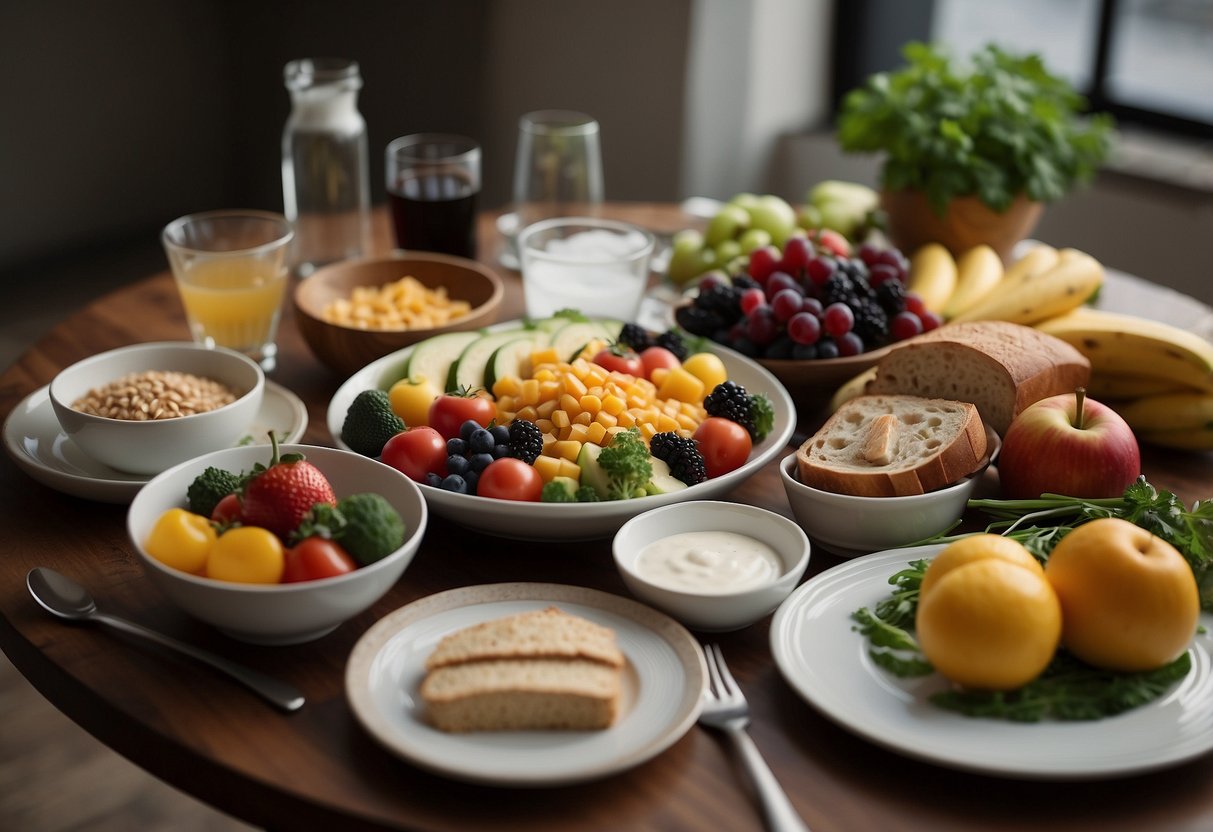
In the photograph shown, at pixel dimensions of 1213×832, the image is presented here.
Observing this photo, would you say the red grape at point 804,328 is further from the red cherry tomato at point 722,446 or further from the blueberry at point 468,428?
the blueberry at point 468,428

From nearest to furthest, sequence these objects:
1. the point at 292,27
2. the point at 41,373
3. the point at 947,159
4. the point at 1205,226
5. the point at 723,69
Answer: the point at 41,373 < the point at 947,159 < the point at 1205,226 < the point at 723,69 < the point at 292,27

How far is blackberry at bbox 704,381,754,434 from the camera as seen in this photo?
1646mm

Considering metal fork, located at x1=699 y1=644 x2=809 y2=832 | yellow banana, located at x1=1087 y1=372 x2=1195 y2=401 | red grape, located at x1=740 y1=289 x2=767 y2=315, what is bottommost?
metal fork, located at x1=699 y1=644 x2=809 y2=832

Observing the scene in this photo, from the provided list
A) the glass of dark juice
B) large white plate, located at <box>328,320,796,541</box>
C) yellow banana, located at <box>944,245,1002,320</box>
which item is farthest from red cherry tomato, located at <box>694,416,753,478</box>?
the glass of dark juice

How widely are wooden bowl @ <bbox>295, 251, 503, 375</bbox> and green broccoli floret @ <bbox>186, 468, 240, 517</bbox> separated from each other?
1.87ft

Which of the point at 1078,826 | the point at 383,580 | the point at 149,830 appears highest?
the point at 383,580

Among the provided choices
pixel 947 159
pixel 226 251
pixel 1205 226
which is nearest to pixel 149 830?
pixel 226 251

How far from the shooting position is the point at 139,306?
236 cm

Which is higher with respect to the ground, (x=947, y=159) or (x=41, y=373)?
(x=947, y=159)

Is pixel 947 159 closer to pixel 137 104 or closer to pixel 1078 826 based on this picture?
pixel 1078 826

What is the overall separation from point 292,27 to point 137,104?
2.66 ft

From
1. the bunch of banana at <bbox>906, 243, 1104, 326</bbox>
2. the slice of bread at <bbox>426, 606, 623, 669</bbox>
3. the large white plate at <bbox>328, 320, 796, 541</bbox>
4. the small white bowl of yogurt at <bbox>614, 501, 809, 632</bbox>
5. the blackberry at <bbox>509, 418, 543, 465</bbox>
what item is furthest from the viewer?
the bunch of banana at <bbox>906, 243, 1104, 326</bbox>

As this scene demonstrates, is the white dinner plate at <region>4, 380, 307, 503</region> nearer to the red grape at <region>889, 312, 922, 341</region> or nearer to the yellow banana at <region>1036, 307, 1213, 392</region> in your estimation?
the red grape at <region>889, 312, 922, 341</region>

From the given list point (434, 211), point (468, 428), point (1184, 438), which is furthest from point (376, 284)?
point (1184, 438)
